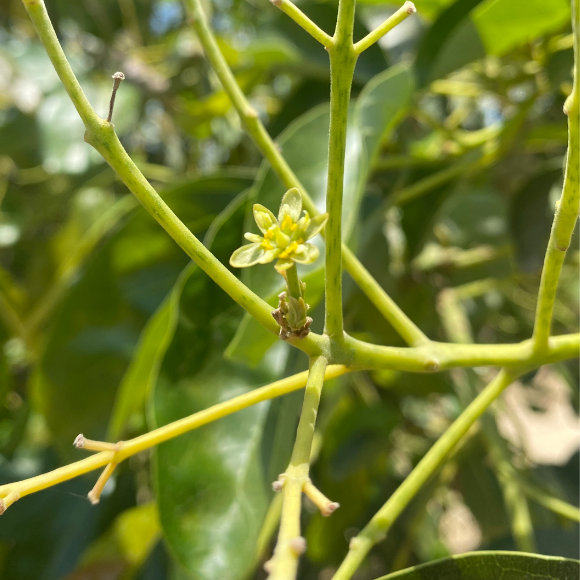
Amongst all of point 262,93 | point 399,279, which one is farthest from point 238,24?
point 399,279

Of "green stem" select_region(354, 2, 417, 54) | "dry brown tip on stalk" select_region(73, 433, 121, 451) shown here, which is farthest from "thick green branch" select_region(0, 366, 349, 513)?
"green stem" select_region(354, 2, 417, 54)

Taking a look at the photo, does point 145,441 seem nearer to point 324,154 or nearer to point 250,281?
point 250,281

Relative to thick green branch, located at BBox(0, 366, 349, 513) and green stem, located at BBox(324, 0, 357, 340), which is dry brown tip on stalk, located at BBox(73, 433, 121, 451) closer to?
thick green branch, located at BBox(0, 366, 349, 513)

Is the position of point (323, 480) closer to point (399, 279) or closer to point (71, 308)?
Answer: point (399, 279)

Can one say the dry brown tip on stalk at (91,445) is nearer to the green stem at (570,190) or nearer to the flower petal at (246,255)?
→ the flower petal at (246,255)

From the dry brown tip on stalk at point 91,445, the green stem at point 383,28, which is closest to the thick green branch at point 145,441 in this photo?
the dry brown tip on stalk at point 91,445
